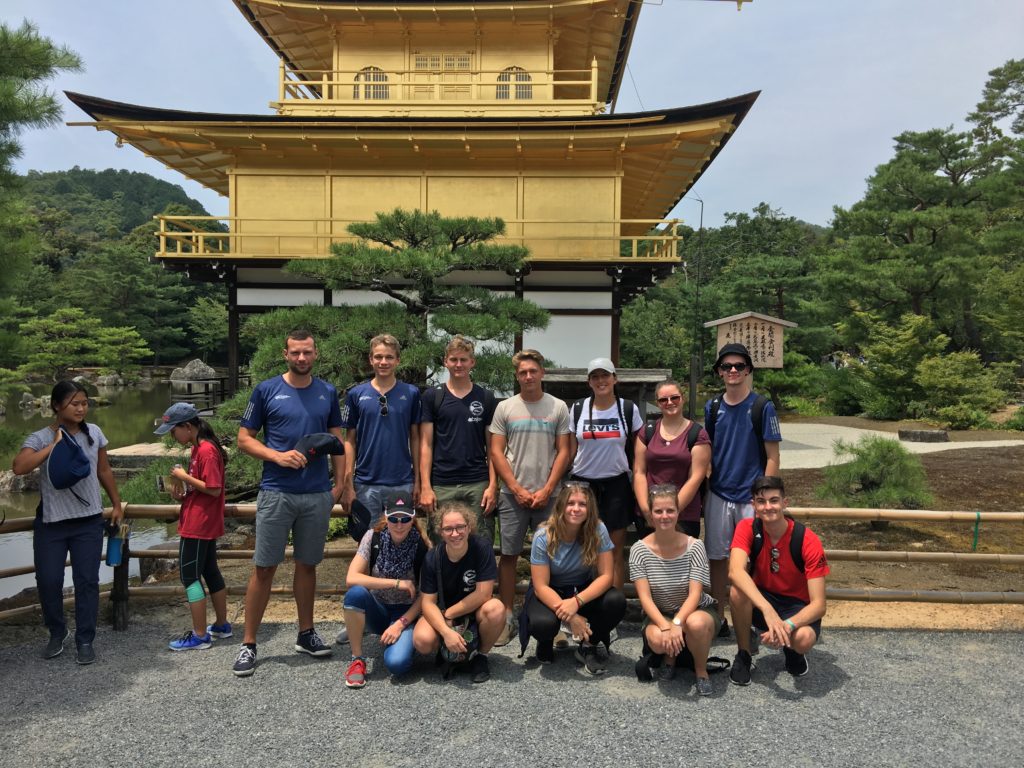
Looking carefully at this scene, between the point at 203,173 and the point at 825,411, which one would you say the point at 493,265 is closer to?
the point at 203,173

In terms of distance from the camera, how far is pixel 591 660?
3.36 m

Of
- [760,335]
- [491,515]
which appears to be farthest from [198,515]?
[760,335]

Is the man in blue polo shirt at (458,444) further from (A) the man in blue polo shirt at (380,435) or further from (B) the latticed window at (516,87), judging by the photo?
(B) the latticed window at (516,87)

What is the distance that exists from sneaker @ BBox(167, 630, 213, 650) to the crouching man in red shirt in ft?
9.66

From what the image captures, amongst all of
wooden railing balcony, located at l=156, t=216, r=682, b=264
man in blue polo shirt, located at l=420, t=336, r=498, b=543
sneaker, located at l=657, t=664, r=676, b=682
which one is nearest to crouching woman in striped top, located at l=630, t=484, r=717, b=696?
sneaker, located at l=657, t=664, r=676, b=682

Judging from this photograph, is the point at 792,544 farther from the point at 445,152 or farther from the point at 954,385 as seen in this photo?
the point at 954,385

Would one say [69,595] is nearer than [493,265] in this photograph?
Yes

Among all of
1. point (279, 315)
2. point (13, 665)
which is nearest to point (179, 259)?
point (279, 315)

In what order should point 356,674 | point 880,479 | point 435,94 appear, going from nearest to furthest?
point 356,674, point 880,479, point 435,94

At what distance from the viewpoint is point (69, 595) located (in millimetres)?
4398

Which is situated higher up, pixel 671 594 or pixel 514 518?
pixel 514 518

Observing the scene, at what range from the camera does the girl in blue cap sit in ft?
12.0

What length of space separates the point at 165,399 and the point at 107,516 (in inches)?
1077

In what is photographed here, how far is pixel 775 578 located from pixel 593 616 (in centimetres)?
98
